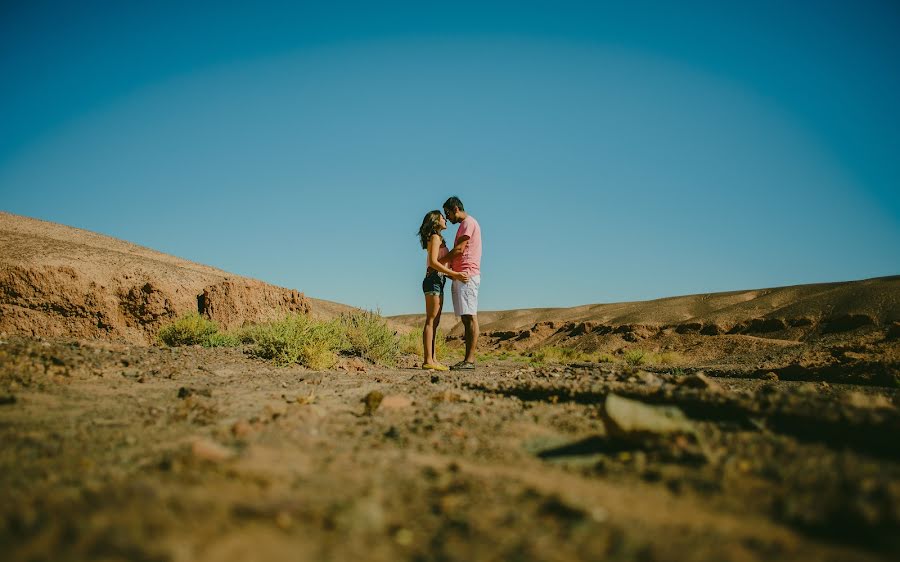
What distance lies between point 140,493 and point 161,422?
1.67 metres

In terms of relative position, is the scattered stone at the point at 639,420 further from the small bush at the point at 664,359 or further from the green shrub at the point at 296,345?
the small bush at the point at 664,359

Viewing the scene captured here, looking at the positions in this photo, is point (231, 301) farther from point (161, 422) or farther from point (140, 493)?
point (140, 493)

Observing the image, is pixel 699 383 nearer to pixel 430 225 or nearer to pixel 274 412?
pixel 274 412

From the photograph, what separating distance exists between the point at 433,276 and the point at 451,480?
17.0 ft

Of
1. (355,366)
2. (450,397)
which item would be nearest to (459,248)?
(355,366)

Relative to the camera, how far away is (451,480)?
6.56 ft

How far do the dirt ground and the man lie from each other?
3402 millimetres

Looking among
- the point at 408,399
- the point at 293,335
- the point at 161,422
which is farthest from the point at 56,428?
the point at 293,335

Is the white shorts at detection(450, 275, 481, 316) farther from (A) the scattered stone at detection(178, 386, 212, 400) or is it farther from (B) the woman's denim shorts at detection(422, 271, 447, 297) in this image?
(A) the scattered stone at detection(178, 386, 212, 400)

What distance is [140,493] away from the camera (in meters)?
1.64

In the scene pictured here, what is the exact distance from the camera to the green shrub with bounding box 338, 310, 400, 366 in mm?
8688

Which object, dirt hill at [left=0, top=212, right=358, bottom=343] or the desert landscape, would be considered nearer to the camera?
the desert landscape

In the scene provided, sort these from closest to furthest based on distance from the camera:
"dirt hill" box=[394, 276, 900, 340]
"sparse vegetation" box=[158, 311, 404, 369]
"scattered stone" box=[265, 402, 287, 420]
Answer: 1. "scattered stone" box=[265, 402, 287, 420]
2. "sparse vegetation" box=[158, 311, 404, 369]
3. "dirt hill" box=[394, 276, 900, 340]

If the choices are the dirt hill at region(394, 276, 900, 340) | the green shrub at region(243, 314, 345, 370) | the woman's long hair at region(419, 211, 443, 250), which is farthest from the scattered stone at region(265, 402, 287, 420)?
the dirt hill at region(394, 276, 900, 340)
